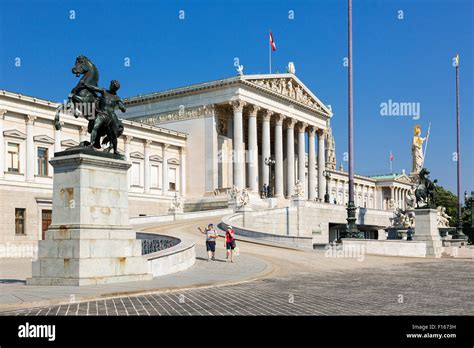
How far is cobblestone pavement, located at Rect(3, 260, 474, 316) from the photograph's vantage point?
501 inches

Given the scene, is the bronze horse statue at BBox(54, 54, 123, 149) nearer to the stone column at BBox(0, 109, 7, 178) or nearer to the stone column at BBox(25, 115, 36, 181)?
the stone column at BBox(0, 109, 7, 178)

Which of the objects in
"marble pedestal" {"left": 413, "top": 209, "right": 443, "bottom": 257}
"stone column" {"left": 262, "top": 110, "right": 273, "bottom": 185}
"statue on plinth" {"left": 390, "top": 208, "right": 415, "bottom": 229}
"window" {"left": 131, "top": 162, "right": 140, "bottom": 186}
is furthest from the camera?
"stone column" {"left": 262, "top": 110, "right": 273, "bottom": 185}

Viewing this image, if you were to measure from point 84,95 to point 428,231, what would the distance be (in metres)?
26.8

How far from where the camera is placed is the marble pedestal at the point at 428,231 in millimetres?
38938

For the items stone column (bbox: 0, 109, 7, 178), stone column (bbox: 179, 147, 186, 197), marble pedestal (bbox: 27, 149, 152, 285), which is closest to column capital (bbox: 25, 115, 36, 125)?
stone column (bbox: 0, 109, 7, 178)

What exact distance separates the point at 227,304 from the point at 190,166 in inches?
2699

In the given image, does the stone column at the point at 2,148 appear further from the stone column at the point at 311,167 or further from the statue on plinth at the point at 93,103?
the stone column at the point at 311,167

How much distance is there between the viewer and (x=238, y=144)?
259 feet

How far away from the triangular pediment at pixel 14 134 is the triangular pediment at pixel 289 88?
28.6 meters

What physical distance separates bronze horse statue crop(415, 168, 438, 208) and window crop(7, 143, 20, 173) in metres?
36.1

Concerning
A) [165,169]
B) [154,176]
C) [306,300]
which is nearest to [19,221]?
[154,176]

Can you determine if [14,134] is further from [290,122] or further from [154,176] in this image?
[290,122]
